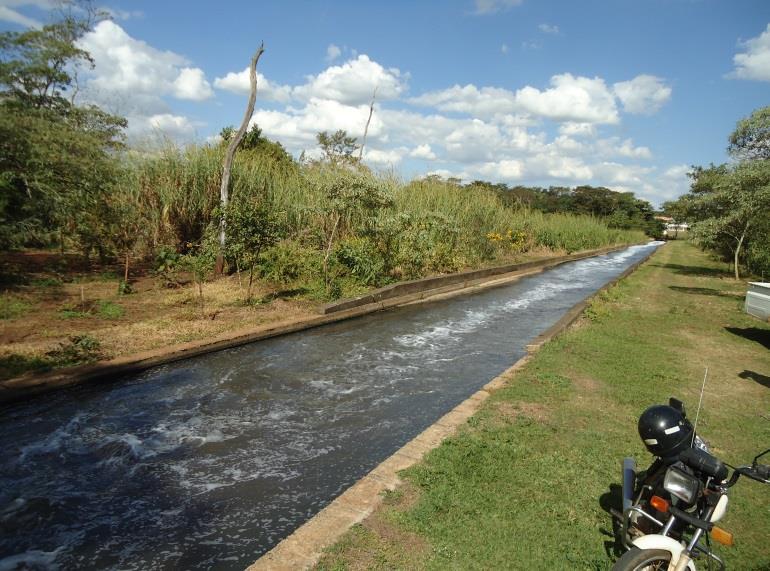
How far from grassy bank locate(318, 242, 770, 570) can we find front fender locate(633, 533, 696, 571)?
1.53 ft

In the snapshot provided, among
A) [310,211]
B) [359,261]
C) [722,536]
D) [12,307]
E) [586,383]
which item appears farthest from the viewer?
[310,211]

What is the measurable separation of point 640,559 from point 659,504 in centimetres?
39

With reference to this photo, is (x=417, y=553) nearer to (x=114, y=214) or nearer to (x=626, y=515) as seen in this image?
(x=626, y=515)

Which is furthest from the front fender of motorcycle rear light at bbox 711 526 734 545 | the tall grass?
the tall grass

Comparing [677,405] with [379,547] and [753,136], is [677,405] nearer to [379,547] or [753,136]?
[379,547]

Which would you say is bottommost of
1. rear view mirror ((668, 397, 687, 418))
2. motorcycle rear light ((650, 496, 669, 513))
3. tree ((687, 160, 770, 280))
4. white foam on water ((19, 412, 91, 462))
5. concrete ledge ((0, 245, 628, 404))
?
white foam on water ((19, 412, 91, 462))

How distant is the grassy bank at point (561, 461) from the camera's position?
8.79ft

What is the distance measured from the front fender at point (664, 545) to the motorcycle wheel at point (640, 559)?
2 centimetres

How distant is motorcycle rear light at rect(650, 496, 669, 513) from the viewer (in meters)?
2.45

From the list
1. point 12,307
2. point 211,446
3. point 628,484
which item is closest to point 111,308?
point 12,307

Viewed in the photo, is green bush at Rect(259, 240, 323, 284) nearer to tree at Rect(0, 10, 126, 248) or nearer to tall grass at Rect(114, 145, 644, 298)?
tall grass at Rect(114, 145, 644, 298)

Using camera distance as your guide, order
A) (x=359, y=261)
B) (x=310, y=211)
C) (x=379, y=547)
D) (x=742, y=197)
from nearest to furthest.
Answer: (x=379, y=547) < (x=359, y=261) < (x=742, y=197) < (x=310, y=211)

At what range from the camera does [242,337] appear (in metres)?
7.27

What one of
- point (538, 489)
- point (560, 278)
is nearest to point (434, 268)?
point (560, 278)
